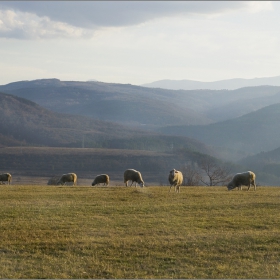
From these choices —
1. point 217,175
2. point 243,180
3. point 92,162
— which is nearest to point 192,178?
point 217,175

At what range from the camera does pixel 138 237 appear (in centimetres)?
1817

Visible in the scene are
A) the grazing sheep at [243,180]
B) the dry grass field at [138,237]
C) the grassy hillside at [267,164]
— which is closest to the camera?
the dry grass field at [138,237]

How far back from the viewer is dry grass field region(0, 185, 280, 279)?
47.4 ft

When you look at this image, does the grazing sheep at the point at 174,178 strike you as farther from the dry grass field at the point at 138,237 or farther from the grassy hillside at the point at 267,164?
the grassy hillside at the point at 267,164

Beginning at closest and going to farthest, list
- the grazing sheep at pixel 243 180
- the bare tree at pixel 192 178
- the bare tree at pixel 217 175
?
the grazing sheep at pixel 243 180 → the bare tree at pixel 192 178 → the bare tree at pixel 217 175

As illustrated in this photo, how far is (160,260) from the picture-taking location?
604 inches

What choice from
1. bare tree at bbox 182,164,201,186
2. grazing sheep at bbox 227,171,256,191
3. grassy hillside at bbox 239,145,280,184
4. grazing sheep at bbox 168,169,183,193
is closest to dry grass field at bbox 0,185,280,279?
grazing sheep at bbox 168,169,183,193

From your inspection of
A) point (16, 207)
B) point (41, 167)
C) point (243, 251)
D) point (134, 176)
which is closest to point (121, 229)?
point (243, 251)

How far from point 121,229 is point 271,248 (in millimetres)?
5834

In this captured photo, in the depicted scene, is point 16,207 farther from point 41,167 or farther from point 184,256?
point 41,167

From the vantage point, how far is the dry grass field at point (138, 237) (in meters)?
14.4

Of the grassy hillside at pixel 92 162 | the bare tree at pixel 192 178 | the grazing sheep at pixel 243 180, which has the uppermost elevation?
the grazing sheep at pixel 243 180

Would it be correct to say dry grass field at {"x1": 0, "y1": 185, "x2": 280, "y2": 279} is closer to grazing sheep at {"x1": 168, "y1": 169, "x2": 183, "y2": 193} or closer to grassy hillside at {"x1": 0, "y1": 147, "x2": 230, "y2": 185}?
grazing sheep at {"x1": 168, "y1": 169, "x2": 183, "y2": 193}

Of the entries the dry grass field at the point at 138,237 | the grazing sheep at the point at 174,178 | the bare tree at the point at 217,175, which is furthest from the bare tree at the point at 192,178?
the dry grass field at the point at 138,237
